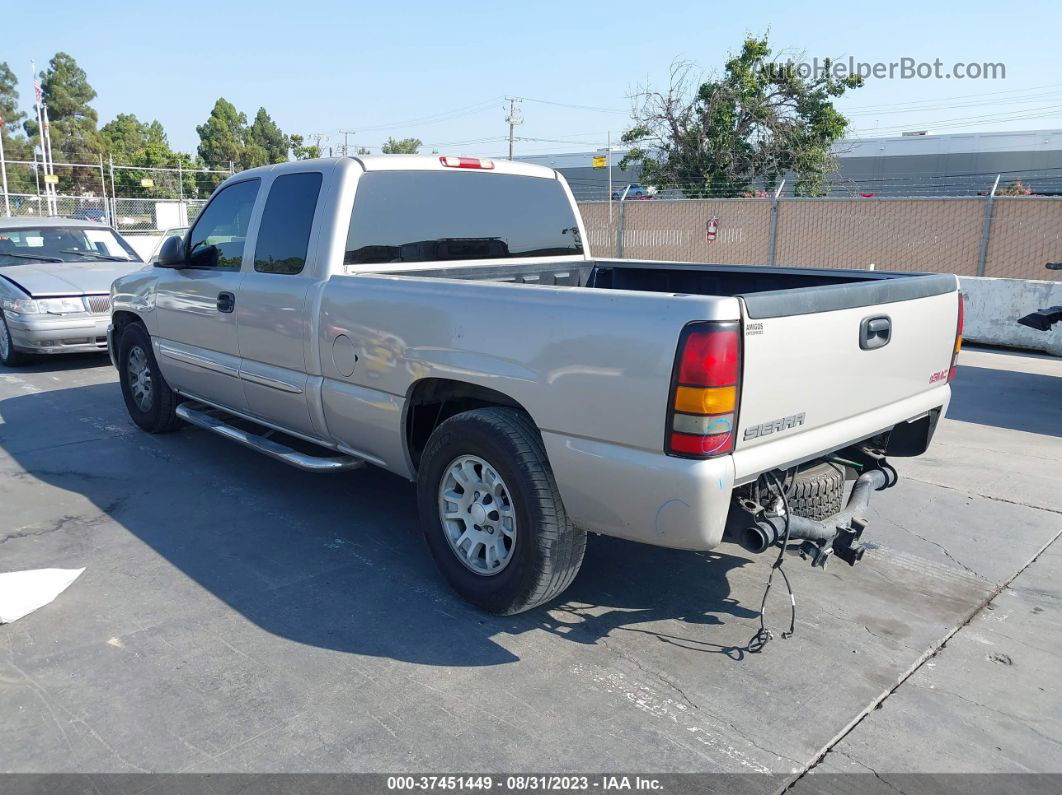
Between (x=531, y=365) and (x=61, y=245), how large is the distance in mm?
9372

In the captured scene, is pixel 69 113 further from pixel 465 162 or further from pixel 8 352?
pixel 465 162

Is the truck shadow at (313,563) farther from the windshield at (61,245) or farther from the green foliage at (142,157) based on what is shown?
the green foliage at (142,157)

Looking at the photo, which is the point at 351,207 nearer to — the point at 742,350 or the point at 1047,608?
the point at 742,350

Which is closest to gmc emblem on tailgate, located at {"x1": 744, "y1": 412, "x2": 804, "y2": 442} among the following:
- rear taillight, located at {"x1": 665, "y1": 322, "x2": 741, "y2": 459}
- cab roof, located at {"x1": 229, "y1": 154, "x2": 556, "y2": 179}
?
rear taillight, located at {"x1": 665, "y1": 322, "x2": 741, "y2": 459}

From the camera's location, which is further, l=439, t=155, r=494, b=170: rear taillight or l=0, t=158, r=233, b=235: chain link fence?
l=0, t=158, r=233, b=235: chain link fence

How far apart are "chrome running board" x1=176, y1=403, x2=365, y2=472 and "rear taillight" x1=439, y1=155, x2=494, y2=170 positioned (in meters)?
1.85

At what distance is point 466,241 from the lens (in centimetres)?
507

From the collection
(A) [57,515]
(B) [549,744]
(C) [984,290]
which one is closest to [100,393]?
(A) [57,515]

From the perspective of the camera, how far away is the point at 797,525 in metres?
3.40

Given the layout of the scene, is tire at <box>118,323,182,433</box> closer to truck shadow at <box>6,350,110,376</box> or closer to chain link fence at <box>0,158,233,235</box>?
truck shadow at <box>6,350,110,376</box>

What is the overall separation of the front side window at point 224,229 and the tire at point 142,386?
118 cm

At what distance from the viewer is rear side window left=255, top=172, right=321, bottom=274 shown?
4.70 meters

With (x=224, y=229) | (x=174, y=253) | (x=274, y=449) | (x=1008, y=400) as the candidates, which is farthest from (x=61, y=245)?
(x=1008, y=400)

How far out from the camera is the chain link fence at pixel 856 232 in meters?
13.5
